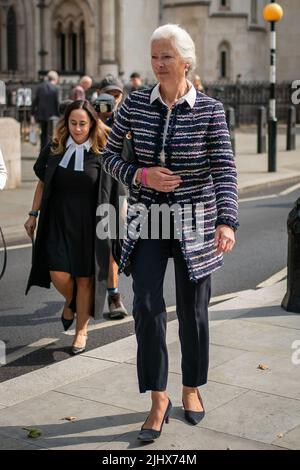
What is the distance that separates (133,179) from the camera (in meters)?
4.49

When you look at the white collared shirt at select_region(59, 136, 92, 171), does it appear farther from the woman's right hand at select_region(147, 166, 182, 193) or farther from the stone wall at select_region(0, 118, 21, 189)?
the stone wall at select_region(0, 118, 21, 189)

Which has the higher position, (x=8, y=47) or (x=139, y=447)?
(x=8, y=47)

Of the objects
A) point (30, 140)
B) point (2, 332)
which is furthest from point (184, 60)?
point (30, 140)

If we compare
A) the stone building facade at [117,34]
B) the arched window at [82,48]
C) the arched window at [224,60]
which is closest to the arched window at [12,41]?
the stone building facade at [117,34]

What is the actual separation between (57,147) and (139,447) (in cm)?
266

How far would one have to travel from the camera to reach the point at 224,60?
39.7 meters

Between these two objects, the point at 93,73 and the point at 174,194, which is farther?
the point at 93,73

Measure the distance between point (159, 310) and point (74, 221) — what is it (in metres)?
1.93

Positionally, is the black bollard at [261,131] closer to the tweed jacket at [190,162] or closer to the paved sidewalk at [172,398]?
the paved sidewalk at [172,398]

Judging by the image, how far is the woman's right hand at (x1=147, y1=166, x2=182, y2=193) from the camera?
4383 mm

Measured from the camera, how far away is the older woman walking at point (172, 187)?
4.43m

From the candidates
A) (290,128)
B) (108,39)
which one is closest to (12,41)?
(108,39)
